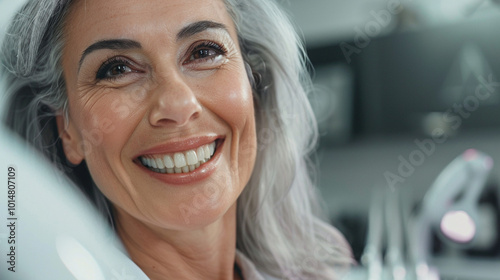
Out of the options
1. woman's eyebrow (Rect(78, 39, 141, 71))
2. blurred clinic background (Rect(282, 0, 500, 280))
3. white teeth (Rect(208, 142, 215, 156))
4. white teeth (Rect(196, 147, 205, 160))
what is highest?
blurred clinic background (Rect(282, 0, 500, 280))

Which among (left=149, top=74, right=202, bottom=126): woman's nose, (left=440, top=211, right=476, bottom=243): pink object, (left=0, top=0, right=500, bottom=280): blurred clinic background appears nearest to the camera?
(left=149, top=74, right=202, bottom=126): woman's nose

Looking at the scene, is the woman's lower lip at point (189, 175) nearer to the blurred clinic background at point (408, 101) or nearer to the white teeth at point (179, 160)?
the white teeth at point (179, 160)

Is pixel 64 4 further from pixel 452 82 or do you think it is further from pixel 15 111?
pixel 452 82

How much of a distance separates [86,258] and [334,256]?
354 millimetres

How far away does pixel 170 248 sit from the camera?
1.54 ft

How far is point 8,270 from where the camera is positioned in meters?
0.38

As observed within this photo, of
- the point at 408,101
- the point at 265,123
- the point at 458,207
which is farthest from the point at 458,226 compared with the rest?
the point at 408,101

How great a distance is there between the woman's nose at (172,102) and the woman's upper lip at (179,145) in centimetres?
2

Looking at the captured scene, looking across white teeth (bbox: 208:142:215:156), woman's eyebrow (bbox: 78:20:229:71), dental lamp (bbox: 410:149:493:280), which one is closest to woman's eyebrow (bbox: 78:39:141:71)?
woman's eyebrow (bbox: 78:20:229:71)

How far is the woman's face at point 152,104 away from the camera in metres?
0.39

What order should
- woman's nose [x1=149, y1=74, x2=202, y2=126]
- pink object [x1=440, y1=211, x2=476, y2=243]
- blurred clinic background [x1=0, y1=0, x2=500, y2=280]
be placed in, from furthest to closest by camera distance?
1. blurred clinic background [x1=0, y1=0, x2=500, y2=280]
2. pink object [x1=440, y1=211, x2=476, y2=243]
3. woman's nose [x1=149, y1=74, x2=202, y2=126]

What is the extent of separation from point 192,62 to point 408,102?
1033mm

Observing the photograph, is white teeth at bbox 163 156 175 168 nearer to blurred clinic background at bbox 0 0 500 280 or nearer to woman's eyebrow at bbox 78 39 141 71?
woman's eyebrow at bbox 78 39 141 71

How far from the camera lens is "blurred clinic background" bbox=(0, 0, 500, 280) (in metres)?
1.27
